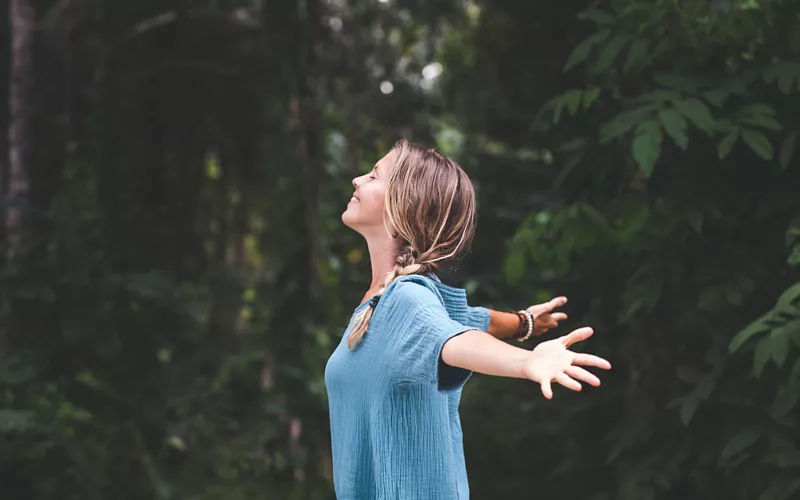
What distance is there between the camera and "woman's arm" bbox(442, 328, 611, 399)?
1.65m

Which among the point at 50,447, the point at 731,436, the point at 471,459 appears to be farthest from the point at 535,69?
the point at 50,447

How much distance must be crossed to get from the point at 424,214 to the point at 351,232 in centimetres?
472

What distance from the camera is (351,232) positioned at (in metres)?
6.79

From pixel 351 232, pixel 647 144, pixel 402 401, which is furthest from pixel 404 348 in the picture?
pixel 351 232

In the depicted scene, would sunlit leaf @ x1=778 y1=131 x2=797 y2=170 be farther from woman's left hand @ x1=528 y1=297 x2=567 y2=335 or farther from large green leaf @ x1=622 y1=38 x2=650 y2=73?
woman's left hand @ x1=528 y1=297 x2=567 y2=335

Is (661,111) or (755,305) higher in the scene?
(661,111)

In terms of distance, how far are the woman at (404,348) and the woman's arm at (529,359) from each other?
0.07 meters

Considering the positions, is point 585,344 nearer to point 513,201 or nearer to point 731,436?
point 731,436

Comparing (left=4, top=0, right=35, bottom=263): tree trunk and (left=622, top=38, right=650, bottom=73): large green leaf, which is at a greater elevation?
(left=4, top=0, right=35, bottom=263): tree trunk

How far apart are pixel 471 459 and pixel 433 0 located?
→ 119 inches

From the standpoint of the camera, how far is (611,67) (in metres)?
4.41

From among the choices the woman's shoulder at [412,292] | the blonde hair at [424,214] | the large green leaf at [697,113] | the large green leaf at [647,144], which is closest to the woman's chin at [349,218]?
the blonde hair at [424,214]

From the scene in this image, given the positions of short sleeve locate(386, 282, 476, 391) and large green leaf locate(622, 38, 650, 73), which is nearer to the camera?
short sleeve locate(386, 282, 476, 391)

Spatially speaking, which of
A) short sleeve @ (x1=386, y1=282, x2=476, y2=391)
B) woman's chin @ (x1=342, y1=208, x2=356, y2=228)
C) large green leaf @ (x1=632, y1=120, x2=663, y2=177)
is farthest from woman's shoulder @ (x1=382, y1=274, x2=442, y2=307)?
large green leaf @ (x1=632, y1=120, x2=663, y2=177)
